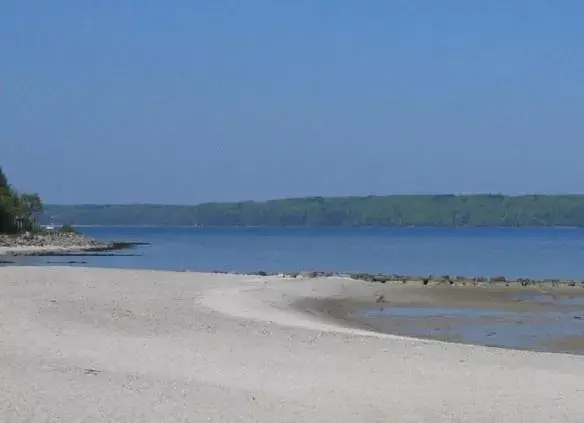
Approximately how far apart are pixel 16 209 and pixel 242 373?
3605 inches

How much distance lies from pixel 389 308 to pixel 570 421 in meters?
21.5

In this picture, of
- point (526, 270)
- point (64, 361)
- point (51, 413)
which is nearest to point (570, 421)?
point (51, 413)

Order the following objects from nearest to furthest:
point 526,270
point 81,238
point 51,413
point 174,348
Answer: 1. point 51,413
2. point 174,348
3. point 526,270
4. point 81,238


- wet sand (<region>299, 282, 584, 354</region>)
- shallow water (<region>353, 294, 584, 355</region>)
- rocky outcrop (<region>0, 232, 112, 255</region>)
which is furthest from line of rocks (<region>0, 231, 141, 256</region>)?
shallow water (<region>353, 294, 584, 355</region>)

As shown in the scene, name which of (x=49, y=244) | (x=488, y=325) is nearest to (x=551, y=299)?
(x=488, y=325)

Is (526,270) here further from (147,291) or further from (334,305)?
(147,291)

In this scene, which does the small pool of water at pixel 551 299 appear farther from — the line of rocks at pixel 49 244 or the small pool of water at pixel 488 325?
the line of rocks at pixel 49 244

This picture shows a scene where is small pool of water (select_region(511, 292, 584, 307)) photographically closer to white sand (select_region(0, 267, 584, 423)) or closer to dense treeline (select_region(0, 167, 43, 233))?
white sand (select_region(0, 267, 584, 423))

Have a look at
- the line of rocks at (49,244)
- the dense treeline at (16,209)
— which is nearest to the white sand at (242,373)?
the line of rocks at (49,244)

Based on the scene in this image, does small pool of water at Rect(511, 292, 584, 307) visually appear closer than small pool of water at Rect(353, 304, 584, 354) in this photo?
No

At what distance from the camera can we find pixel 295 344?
18.3 meters

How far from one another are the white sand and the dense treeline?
77.1 m

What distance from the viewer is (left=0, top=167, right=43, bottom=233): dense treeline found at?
9938cm

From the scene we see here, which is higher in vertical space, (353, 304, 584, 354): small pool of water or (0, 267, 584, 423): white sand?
(0, 267, 584, 423): white sand
